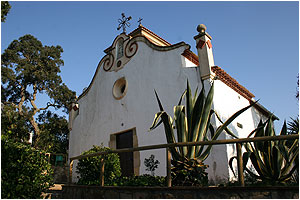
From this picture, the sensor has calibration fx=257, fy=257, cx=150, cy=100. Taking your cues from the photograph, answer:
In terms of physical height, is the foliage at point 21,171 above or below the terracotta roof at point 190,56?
below

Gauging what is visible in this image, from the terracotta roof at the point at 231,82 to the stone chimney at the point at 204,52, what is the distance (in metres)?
0.24

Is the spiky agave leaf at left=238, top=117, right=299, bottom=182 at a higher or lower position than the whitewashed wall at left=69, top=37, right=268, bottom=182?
lower

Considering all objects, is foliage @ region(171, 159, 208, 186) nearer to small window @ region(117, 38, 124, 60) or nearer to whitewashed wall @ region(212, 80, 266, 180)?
whitewashed wall @ region(212, 80, 266, 180)

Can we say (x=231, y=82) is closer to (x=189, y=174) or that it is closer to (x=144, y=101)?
(x=144, y=101)

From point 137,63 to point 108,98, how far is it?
7.98 feet

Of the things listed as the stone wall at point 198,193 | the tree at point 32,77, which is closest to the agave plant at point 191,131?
the stone wall at point 198,193

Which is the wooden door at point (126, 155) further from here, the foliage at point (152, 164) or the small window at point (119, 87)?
the small window at point (119, 87)

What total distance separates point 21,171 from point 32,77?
807 inches

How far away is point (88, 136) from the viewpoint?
13.1 metres

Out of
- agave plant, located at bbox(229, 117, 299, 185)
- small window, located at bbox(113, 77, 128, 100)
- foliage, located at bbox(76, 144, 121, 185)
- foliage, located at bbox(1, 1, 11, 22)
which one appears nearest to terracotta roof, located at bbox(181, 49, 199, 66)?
small window, located at bbox(113, 77, 128, 100)

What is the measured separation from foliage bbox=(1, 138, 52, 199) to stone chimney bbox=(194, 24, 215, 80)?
565cm

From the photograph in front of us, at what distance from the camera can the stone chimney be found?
8633mm

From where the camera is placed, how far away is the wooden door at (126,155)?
10.4m

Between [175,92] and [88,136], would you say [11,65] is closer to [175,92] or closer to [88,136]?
[88,136]
